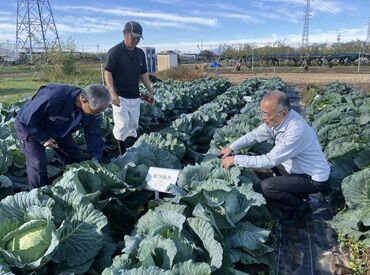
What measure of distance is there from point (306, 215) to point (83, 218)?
267 cm

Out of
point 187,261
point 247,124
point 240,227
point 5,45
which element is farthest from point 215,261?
point 5,45

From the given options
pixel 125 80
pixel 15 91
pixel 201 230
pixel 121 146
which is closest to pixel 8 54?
pixel 15 91

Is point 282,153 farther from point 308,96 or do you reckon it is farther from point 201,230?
point 308,96

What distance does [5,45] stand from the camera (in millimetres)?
70812

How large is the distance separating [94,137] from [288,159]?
85.9 inches

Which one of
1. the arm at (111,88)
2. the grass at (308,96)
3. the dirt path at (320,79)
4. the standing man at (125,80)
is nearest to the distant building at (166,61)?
the dirt path at (320,79)

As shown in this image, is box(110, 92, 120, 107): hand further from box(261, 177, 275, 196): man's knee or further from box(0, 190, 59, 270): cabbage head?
box(0, 190, 59, 270): cabbage head

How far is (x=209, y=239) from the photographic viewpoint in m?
2.60

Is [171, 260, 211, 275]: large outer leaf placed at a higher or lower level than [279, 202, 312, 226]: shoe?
higher

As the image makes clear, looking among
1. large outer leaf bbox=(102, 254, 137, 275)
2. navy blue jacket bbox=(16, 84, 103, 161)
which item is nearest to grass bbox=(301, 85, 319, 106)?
navy blue jacket bbox=(16, 84, 103, 161)

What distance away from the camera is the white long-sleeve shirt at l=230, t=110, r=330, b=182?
149 inches

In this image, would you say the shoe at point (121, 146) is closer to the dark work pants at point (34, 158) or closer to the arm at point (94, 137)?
the arm at point (94, 137)

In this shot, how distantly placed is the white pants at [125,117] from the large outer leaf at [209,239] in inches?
132

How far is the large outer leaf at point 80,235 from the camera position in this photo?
2754 mm
